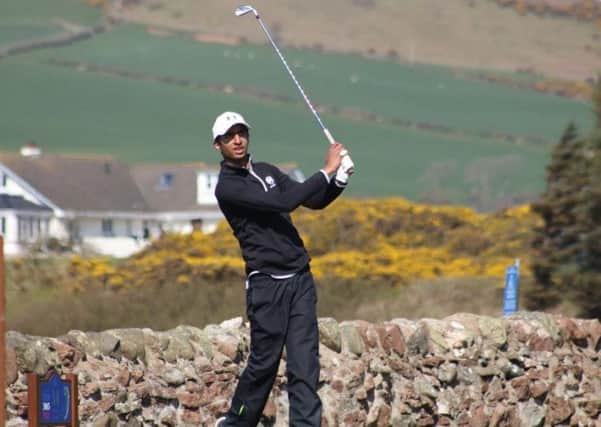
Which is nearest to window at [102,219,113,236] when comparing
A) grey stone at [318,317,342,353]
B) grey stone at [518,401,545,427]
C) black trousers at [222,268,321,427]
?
grey stone at [518,401,545,427]

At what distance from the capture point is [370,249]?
1305 inches

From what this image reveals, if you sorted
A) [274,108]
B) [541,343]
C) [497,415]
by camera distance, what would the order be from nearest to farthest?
1. [497,415]
2. [541,343]
3. [274,108]

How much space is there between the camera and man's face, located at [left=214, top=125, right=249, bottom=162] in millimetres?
9238

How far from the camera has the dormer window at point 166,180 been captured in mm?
58900

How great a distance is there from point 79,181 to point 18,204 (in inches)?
189

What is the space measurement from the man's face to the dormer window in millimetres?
49675

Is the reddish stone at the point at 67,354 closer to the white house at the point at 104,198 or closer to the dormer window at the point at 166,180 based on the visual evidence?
the white house at the point at 104,198

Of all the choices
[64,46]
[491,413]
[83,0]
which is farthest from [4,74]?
[491,413]

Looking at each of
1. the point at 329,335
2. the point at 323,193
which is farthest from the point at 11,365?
the point at 329,335

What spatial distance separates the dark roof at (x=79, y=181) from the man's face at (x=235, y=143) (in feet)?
143

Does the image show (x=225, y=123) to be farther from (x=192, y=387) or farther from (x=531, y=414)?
(x=531, y=414)

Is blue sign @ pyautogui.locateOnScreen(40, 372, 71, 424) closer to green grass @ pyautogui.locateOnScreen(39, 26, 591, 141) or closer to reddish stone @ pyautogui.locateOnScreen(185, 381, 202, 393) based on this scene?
reddish stone @ pyautogui.locateOnScreen(185, 381, 202, 393)

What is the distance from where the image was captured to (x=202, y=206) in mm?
58562

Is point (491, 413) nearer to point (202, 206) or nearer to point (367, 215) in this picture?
point (367, 215)
